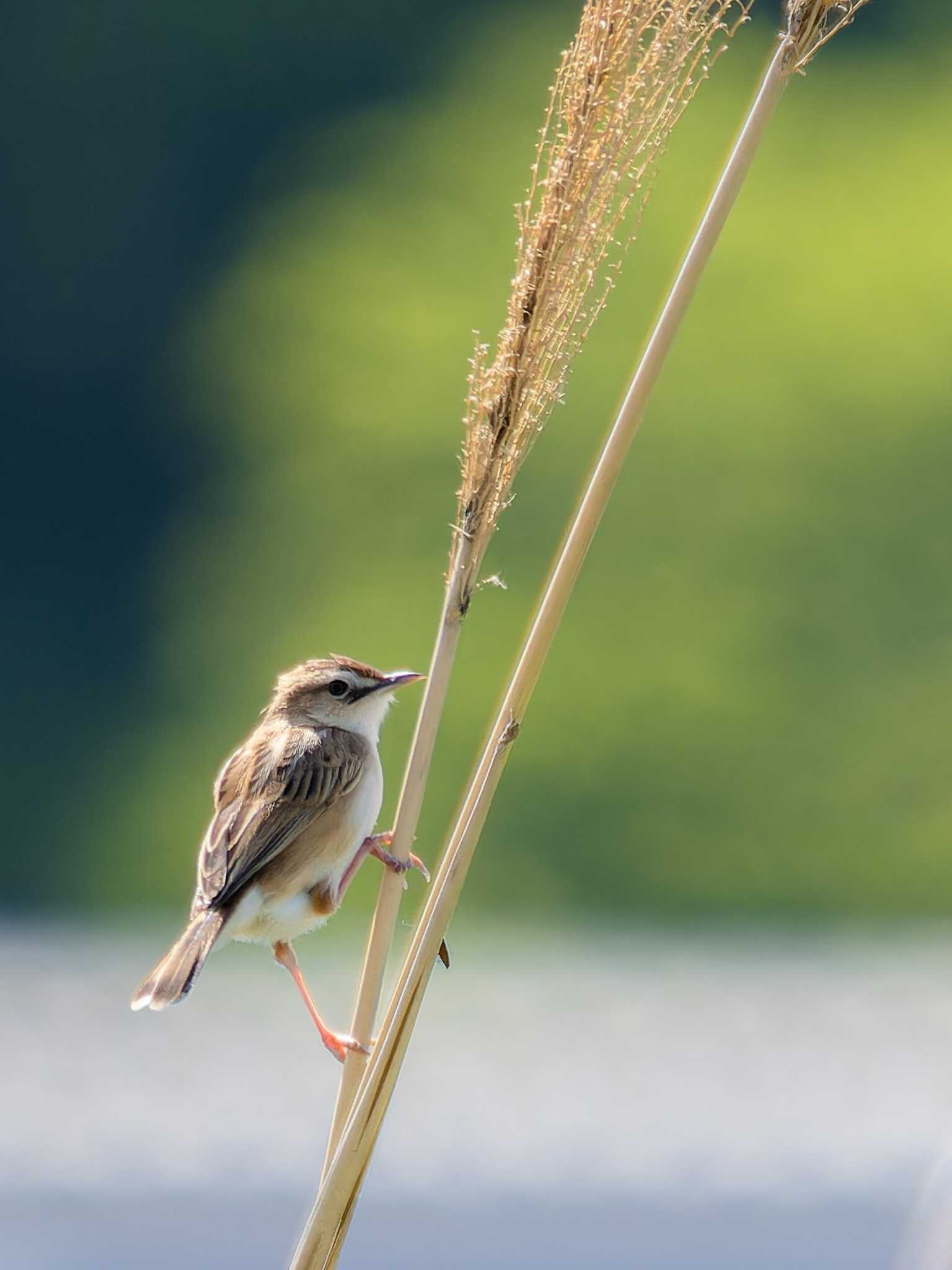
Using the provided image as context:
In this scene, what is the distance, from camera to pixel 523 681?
0.82 m

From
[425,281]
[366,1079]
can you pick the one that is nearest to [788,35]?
[366,1079]

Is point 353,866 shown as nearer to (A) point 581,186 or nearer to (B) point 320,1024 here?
(B) point 320,1024

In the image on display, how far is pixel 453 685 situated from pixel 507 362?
6.06 feet

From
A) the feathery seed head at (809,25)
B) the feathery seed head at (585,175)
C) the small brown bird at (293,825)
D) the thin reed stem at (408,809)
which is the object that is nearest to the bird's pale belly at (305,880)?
the small brown bird at (293,825)

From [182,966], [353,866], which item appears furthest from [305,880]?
[182,966]

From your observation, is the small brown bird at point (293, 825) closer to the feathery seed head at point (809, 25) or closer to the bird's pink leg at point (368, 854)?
the bird's pink leg at point (368, 854)

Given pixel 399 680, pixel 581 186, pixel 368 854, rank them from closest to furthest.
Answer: pixel 581 186, pixel 368 854, pixel 399 680

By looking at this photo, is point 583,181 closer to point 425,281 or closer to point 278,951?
point 278,951

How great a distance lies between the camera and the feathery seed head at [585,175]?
79 centimetres

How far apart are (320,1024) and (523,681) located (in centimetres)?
37

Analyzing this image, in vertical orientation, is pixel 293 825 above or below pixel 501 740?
below

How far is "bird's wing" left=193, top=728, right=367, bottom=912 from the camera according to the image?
4.06ft

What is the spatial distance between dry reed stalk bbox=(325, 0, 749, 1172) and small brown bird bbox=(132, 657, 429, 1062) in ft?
1.36

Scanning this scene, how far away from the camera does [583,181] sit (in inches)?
31.0
